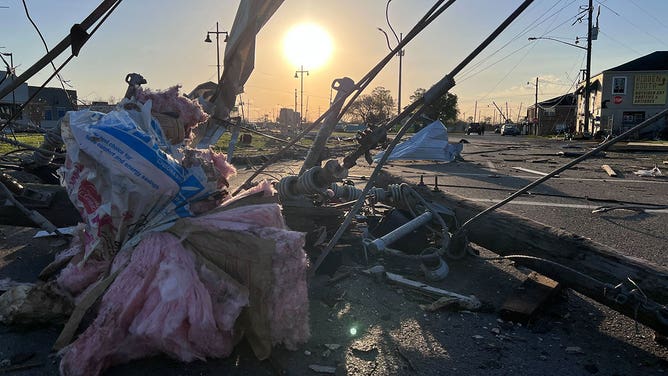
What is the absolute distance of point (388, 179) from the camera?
825 centimetres

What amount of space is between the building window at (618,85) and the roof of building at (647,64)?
931 millimetres

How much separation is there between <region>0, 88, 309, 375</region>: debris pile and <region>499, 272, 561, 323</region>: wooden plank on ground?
151cm

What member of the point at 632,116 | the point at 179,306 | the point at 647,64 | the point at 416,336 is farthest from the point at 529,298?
the point at 647,64

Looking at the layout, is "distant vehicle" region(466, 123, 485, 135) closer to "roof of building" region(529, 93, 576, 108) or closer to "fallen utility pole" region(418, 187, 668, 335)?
"roof of building" region(529, 93, 576, 108)

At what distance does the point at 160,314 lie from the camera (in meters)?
2.36

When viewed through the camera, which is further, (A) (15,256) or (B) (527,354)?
(A) (15,256)

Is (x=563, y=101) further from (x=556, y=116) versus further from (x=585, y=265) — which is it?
(x=585, y=265)

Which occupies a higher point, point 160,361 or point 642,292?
point 642,292

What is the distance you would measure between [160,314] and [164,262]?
30cm

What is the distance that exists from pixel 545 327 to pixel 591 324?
349mm

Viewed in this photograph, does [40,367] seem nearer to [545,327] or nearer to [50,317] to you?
[50,317]

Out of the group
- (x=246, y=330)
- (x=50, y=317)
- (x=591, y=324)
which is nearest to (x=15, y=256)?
(x=50, y=317)

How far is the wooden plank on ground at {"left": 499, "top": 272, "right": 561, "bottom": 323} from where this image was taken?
3.21m

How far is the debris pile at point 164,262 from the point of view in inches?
94.9
